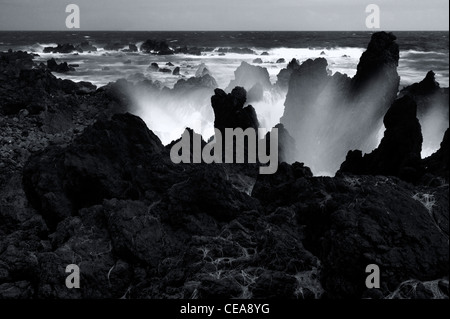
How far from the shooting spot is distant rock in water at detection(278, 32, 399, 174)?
17.8 metres

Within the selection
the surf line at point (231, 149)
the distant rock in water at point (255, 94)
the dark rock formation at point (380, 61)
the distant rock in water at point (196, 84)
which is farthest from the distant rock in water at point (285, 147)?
the distant rock in water at point (196, 84)

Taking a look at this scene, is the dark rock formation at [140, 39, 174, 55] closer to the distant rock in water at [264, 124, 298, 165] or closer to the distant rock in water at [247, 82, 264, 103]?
the distant rock in water at [247, 82, 264, 103]

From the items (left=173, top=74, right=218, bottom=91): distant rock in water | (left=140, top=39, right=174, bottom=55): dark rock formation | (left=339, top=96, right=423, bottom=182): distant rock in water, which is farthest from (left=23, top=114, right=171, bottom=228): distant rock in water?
Result: (left=140, top=39, right=174, bottom=55): dark rock formation

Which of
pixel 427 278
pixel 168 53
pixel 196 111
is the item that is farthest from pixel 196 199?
pixel 168 53

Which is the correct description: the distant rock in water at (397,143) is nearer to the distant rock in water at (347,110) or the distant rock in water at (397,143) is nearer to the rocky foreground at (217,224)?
the rocky foreground at (217,224)

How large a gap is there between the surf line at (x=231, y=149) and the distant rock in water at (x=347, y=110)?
4260 millimetres

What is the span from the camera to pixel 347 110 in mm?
18578

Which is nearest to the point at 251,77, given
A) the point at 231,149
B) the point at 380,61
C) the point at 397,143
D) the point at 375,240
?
the point at 380,61

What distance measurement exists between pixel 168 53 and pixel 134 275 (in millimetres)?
71016

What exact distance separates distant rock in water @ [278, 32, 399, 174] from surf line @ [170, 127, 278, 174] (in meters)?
4.26

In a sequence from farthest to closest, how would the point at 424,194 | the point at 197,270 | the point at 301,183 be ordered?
the point at 301,183, the point at 424,194, the point at 197,270
